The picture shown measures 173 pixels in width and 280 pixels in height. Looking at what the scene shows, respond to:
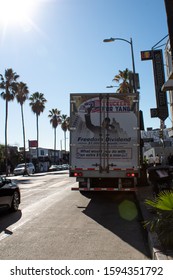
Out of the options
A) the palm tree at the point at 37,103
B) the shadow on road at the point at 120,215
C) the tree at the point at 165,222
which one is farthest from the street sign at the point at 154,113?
the palm tree at the point at 37,103

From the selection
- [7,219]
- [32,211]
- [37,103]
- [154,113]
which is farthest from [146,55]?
[37,103]

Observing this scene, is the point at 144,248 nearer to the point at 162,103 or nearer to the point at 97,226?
the point at 97,226

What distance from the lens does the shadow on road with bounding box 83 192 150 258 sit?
24.3ft

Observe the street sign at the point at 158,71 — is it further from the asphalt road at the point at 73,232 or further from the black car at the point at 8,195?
the black car at the point at 8,195

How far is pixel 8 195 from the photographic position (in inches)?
409

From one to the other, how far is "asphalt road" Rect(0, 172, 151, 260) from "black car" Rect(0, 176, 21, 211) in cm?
32

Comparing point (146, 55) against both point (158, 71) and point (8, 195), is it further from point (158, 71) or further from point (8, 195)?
point (8, 195)

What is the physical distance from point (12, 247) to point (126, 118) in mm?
6829

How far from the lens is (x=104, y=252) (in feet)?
20.3

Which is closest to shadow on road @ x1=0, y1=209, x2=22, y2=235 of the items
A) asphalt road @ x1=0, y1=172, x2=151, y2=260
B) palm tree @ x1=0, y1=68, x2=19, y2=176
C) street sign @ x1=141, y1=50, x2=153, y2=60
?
asphalt road @ x1=0, y1=172, x2=151, y2=260

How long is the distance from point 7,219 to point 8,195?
0.90m

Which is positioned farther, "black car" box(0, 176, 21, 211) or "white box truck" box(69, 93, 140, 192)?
"white box truck" box(69, 93, 140, 192)

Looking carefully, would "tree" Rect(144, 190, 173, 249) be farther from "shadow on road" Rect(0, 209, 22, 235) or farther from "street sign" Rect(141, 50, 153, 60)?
"street sign" Rect(141, 50, 153, 60)
